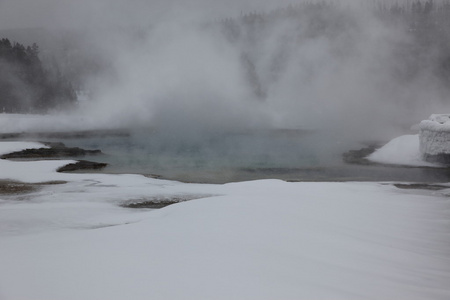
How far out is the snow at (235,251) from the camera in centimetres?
398

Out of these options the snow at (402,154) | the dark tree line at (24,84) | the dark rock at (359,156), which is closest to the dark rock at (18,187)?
the dark rock at (359,156)

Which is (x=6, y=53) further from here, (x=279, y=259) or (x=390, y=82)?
(x=390, y=82)

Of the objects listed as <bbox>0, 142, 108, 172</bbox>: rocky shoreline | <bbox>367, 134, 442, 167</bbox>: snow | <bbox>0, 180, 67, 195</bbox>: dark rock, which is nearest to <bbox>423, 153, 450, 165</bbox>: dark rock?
<bbox>367, 134, 442, 167</bbox>: snow

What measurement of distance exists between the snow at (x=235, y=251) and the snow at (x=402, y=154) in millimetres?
11331

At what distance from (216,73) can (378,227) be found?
67.8 metres

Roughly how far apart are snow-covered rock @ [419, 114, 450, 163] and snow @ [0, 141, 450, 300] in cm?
1053

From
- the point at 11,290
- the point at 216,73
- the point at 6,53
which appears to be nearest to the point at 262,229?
the point at 11,290

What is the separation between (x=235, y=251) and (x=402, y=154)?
700 inches

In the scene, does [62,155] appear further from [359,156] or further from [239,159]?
[359,156]

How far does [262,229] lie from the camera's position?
19.4ft

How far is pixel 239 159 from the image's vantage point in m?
21.4

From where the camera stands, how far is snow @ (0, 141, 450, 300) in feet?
13.0

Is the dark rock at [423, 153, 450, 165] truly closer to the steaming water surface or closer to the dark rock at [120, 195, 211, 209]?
the steaming water surface

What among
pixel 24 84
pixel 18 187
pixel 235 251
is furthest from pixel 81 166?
pixel 24 84
